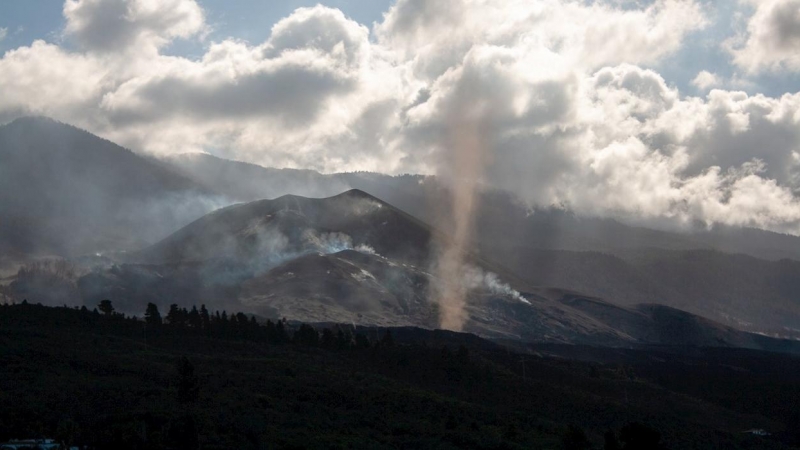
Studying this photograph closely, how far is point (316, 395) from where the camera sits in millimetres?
96438

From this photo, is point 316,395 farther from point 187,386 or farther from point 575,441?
point 575,441

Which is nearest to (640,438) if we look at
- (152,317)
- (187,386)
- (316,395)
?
(316,395)

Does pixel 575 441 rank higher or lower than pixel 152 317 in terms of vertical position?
lower

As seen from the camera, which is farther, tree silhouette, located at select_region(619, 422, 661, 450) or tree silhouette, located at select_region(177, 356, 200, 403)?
tree silhouette, located at select_region(177, 356, 200, 403)

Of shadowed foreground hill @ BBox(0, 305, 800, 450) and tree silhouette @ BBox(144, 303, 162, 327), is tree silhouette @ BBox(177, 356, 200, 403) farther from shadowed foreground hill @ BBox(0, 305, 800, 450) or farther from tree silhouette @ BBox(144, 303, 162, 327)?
tree silhouette @ BBox(144, 303, 162, 327)

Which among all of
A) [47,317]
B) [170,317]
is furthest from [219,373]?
[170,317]

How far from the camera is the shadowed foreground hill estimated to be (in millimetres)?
74625

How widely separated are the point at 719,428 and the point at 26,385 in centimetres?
8025

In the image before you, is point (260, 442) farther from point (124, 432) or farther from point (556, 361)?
point (556, 361)

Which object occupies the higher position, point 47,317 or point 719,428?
point 47,317

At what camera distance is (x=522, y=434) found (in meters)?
91.0

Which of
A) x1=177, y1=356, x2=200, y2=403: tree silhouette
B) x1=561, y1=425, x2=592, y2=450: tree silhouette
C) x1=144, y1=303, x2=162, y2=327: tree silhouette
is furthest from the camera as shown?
x1=144, y1=303, x2=162, y2=327: tree silhouette

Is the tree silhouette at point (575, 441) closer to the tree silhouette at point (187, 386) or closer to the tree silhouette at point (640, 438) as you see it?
the tree silhouette at point (640, 438)

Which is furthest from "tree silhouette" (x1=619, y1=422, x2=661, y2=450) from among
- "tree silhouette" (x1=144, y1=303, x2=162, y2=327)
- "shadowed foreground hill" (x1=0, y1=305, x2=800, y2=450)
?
"tree silhouette" (x1=144, y1=303, x2=162, y2=327)
